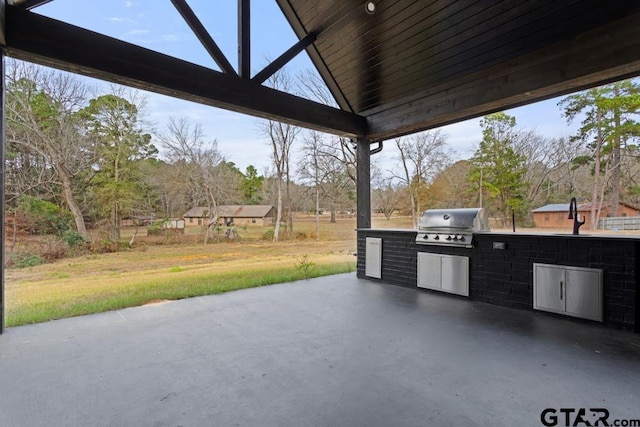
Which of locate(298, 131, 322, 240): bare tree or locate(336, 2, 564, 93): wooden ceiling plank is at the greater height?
locate(336, 2, 564, 93): wooden ceiling plank

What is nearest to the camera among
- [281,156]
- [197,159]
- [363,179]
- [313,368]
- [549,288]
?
[313,368]

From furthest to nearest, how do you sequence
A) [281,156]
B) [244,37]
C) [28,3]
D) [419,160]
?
[281,156] < [419,160] < [244,37] < [28,3]

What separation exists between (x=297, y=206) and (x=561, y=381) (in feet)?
16.1

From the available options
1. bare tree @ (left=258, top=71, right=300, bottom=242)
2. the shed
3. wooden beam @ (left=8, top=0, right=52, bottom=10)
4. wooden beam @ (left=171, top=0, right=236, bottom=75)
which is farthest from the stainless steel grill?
wooden beam @ (left=8, top=0, right=52, bottom=10)

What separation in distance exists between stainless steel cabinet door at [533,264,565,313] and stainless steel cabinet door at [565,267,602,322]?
0.18 ft

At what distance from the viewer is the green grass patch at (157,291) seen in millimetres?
3297

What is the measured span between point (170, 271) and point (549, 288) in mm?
4898

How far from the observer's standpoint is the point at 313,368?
7.16ft

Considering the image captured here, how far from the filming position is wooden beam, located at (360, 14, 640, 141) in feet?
9.59

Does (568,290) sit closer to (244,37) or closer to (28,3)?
(244,37)

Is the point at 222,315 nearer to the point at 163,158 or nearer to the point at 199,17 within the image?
the point at 163,158

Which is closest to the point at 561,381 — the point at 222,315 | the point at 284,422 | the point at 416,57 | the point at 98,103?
the point at 284,422

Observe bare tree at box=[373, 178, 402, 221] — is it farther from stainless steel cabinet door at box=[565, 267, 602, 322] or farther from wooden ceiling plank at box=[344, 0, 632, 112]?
stainless steel cabinet door at box=[565, 267, 602, 322]

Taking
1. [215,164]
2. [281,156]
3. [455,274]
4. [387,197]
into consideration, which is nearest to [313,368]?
[455,274]
